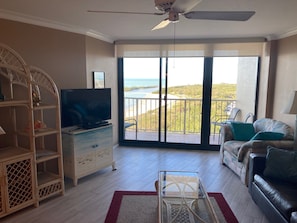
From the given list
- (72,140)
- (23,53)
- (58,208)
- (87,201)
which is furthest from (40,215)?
(23,53)

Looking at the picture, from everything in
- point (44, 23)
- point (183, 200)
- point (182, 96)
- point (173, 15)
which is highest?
point (44, 23)

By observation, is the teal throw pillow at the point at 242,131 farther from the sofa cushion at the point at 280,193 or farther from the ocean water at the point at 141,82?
the ocean water at the point at 141,82

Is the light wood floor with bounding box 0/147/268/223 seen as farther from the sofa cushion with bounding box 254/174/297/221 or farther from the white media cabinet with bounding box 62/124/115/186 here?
the sofa cushion with bounding box 254/174/297/221

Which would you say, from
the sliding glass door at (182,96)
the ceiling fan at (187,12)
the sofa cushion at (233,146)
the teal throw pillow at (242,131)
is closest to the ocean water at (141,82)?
the sliding glass door at (182,96)

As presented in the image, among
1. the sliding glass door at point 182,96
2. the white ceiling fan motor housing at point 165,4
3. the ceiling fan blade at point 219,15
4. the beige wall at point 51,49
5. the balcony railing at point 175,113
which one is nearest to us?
the white ceiling fan motor housing at point 165,4

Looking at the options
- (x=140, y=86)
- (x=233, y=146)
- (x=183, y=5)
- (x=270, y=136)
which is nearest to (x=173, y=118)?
(x=140, y=86)

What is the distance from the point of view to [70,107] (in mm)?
3635

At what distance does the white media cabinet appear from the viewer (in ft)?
11.6

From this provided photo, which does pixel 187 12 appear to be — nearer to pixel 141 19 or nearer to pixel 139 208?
pixel 141 19

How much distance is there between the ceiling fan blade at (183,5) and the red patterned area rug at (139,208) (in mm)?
2176

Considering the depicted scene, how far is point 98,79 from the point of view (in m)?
4.55

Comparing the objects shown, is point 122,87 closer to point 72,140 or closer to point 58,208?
point 72,140

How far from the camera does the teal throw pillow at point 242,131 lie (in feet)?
14.0

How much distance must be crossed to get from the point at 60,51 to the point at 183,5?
8.09 ft
